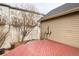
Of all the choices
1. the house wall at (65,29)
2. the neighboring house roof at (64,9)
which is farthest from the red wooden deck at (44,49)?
the neighboring house roof at (64,9)

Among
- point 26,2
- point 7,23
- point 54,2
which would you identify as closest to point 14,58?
point 7,23

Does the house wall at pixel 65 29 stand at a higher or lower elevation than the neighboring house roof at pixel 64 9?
lower

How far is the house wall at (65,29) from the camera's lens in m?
2.51

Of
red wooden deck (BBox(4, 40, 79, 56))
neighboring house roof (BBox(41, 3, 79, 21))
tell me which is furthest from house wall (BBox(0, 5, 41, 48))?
neighboring house roof (BBox(41, 3, 79, 21))

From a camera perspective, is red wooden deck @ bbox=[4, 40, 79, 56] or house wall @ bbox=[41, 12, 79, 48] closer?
red wooden deck @ bbox=[4, 40, 79, 56]

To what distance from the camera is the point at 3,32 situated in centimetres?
241

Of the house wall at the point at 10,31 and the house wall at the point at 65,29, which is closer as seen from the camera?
the house wall at the point at 10,31

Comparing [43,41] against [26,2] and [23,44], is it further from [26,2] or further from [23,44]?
[26,2]

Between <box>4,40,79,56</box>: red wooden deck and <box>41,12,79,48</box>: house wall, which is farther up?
<box>41,12,79,48</box>: house wall

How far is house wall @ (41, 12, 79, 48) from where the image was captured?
2.51 meters

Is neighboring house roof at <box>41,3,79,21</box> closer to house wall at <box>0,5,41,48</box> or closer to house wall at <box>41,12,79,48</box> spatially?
house wall at <box>41,12,79,48</box>

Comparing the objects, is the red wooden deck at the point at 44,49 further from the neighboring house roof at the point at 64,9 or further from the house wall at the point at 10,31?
the neighboring house roof at the point at 64,9

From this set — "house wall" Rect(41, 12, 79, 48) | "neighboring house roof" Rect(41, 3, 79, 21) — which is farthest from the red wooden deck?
"neighboring house roof" Rect(41, 3, 79, 21)

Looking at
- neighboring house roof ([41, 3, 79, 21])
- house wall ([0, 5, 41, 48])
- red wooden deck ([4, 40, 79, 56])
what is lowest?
red wooden deck ([4, 40, 79, 56])
